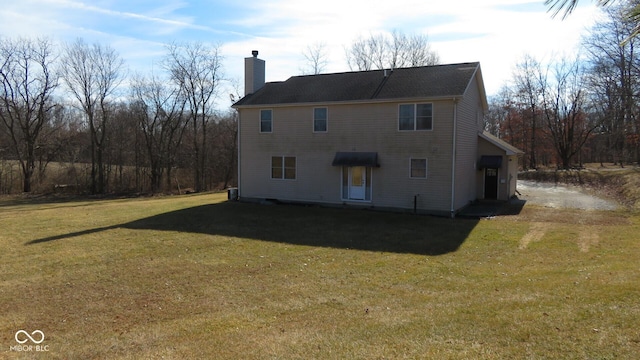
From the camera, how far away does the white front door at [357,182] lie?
1843 centimetres

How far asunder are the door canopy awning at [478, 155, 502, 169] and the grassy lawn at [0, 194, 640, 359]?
6.09 m

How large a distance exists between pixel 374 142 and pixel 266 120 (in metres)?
5.73

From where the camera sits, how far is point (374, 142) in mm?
18016

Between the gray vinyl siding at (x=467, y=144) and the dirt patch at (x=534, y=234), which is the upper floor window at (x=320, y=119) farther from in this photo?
the dirt patch at (x=534, y=234)

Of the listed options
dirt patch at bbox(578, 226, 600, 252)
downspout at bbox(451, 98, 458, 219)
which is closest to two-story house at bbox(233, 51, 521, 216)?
downspout at bbox(451, 98, 458, 219)

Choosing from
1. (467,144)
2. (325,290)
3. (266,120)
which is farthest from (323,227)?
(467,144)

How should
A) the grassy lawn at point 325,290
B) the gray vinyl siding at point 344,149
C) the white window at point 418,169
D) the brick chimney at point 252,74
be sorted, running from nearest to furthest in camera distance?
1. the grassy lawn at point 325,290
2. the gray vinyl siding at point 344,149
3. the white window at point 418,169
4. the brick chimney at point 252,74

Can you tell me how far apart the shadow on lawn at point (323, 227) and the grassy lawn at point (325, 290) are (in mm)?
126

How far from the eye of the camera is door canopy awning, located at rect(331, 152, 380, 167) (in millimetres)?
17734

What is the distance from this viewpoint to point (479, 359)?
177 inches

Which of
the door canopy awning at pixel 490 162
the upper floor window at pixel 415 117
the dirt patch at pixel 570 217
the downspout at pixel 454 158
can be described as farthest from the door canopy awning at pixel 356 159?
the door canopy awning at pixel 490 162

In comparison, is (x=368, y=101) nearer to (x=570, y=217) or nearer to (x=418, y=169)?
(x=418, y=169)

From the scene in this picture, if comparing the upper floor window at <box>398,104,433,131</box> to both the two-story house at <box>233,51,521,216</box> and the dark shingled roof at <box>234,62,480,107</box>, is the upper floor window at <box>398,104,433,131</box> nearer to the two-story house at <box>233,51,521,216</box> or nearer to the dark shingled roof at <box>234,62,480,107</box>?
the two-story house at <box>233,51,521,216</box>

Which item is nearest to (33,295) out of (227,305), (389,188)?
(227,305)
